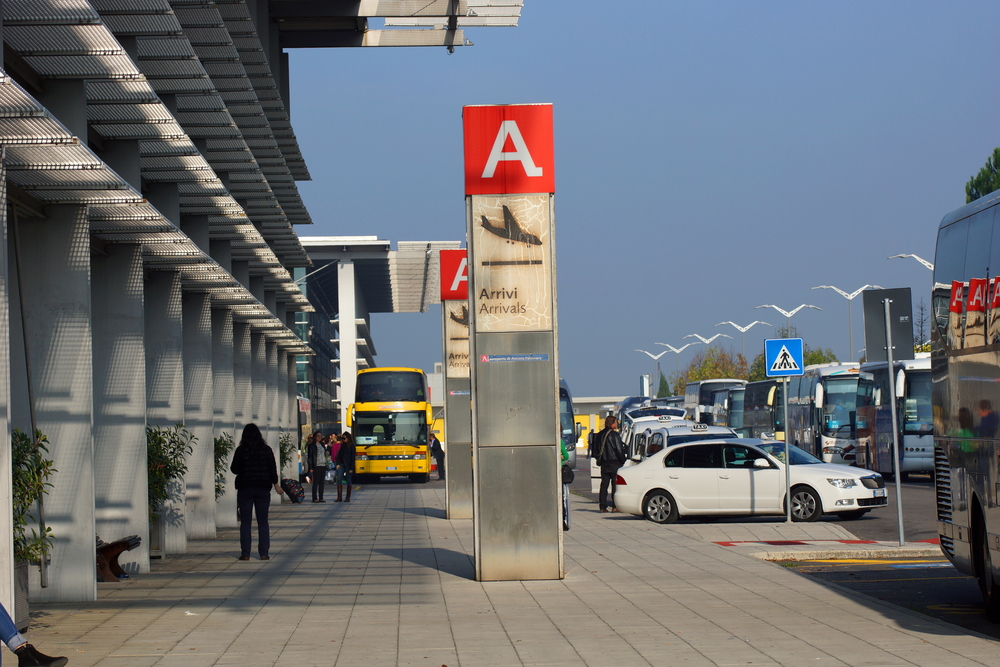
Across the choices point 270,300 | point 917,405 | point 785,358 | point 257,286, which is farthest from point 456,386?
point 917,405

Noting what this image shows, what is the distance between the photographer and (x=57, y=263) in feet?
40.4

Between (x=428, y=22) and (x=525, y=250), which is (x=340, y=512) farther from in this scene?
(x=525, y=250)

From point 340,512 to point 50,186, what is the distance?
17.4 meters

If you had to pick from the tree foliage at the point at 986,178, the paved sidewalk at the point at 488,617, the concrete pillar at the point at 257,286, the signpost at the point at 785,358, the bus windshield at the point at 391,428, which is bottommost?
the paved sidewalk at the point at 488,617

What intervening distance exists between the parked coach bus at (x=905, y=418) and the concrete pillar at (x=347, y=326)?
36.1 meters

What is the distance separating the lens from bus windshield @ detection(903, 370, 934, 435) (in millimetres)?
35219

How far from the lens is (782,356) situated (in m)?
19.8

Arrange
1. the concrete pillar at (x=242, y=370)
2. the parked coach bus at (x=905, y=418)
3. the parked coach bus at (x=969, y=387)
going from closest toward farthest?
the parked coach bus at (x=969, y=387), the concrete pillar at (x=242, y=370), the parked coach bus at (x=905, y=418)

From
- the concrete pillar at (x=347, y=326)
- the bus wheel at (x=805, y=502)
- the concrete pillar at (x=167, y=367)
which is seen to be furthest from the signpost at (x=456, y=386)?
the concrete pillar at (x=347, y=326)

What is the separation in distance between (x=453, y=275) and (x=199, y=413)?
21.2 feet

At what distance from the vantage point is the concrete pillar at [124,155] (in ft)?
46.2

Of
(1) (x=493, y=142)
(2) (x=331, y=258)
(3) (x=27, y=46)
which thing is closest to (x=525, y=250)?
(1) (x=493, y=142)

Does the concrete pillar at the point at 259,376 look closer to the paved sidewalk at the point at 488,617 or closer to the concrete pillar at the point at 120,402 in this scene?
the paved sidewalk at the point at 488,617

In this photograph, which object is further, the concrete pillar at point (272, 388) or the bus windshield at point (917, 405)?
the bus windshield at point (917, 405)
